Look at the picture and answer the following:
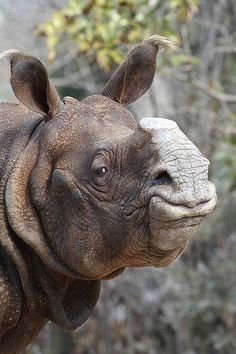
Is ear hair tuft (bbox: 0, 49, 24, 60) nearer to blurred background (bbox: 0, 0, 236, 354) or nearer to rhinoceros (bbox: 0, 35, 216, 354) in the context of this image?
rhinoceros (bbox: 0, 35, 216, 354)

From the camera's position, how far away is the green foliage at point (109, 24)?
725cm

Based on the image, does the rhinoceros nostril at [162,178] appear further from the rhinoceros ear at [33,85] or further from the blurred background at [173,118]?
the blurred background at [173,118]

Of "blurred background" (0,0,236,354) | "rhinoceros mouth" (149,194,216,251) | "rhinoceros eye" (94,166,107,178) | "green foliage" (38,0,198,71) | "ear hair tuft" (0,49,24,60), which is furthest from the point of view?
"blurred background" (0,0,236,354)

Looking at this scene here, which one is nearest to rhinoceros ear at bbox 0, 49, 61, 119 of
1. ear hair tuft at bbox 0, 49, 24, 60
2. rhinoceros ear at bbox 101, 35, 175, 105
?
ear hair tuft at bbox 0, 49, 24, 60

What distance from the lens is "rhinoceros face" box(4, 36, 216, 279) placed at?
10.1ft

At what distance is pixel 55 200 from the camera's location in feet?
11.3

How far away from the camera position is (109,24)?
23.5 feet

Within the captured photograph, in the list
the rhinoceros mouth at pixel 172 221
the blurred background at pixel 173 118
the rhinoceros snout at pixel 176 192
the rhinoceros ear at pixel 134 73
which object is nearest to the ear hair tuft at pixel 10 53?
the rhinoceros ear at pixel 134 73

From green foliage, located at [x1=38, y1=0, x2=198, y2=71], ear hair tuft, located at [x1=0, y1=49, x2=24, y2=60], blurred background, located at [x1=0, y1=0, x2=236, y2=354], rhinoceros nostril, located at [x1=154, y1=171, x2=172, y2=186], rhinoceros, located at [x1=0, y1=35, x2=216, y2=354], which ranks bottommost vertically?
Result: blurred background, located at [x1=0, y1=0, x2=236, y2=354]

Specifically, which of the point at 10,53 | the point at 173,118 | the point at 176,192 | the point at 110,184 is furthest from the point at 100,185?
the point at 173,118

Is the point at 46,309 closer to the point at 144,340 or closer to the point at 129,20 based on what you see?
the point at 129,20

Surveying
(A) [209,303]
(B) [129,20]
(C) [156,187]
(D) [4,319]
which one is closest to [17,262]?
(D) [4,319]

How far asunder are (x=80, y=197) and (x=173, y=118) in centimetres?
752

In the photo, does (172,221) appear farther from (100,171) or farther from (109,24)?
(109,24)
